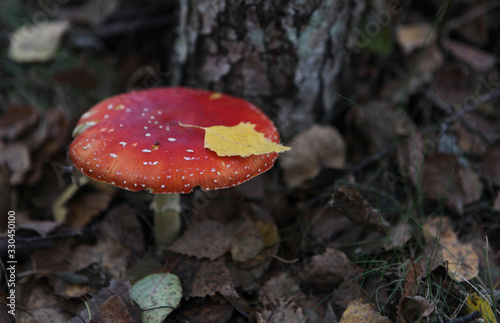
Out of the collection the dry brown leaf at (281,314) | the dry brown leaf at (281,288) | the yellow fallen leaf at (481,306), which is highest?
the yellow fallen leaf at (481,306)

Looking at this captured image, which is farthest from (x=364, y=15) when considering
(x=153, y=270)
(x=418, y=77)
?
(x=153, y=270)

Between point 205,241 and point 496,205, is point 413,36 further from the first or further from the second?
point 205,241

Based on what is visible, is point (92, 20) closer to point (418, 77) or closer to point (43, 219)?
point (43, 219)

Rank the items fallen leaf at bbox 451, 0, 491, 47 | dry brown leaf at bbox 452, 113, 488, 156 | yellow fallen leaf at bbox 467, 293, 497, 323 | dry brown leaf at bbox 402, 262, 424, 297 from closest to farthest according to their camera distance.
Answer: yellow fallen leaf at bbox 467, 293, 497, 323, dry brown leaf at bbox 402, 262, 424, 297, dry brown leaf at bbox 452, 113, 488, 156, fallen leaf at bbox 451, 0, 491, 47

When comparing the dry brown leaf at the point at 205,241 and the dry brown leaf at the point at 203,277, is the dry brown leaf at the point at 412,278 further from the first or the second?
the dry brown leaf at the point at 205,241

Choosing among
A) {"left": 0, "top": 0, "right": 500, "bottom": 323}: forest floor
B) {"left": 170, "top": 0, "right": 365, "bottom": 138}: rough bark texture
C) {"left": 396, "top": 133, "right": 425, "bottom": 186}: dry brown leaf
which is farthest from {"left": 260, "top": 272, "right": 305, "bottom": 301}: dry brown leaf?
{"left": 170, "top": 0, "right": 365, "bottom": 138}: rough bark texture

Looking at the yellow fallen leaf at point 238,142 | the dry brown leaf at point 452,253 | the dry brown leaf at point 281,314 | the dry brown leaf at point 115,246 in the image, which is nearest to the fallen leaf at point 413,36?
the dry brown leaf at point 452,253

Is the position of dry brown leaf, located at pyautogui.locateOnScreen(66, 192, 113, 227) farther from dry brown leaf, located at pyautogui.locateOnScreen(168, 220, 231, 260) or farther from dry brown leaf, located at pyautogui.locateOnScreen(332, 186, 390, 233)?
dry brown leaf, located at pyautogui.locateOnScreen(332, 186, 390, 233)
